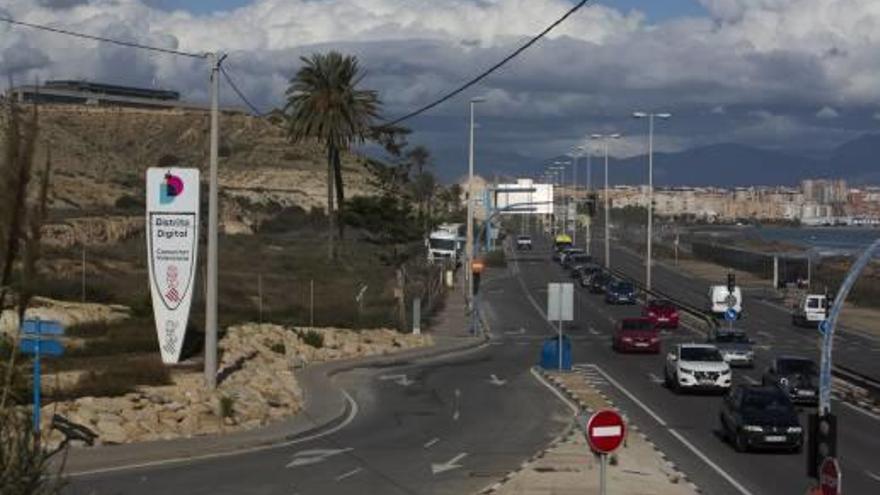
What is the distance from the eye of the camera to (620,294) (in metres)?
86.8

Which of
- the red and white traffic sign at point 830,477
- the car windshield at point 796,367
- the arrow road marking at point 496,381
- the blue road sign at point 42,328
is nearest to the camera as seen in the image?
the red and white traffic sign at point 830,477

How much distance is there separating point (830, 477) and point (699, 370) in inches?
1082

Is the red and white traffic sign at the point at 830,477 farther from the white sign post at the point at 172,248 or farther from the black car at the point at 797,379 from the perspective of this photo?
the black car at the point at 797,379

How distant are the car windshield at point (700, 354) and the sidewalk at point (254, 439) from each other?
10.6m

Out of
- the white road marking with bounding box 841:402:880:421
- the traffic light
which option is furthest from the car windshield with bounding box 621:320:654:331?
the traffic light

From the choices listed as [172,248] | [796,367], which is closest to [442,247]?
[796,367]

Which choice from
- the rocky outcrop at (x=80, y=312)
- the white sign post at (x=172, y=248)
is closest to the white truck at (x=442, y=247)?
the rocky outcrop at (x=80, y=312)

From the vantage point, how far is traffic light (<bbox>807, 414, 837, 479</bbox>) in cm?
1532

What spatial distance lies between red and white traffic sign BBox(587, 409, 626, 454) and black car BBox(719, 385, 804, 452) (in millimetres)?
14315

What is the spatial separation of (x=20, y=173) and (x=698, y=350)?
123ft

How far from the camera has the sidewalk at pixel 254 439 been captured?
26.0 meters

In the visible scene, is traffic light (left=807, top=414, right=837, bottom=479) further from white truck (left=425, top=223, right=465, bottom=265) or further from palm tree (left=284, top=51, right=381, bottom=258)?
white truck (left=425, top=223, right=465, bottom=265)

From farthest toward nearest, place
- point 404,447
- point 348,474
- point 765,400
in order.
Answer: point 765,400
point 404,447
point 348,474

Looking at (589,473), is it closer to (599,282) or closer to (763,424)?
(763,424)
